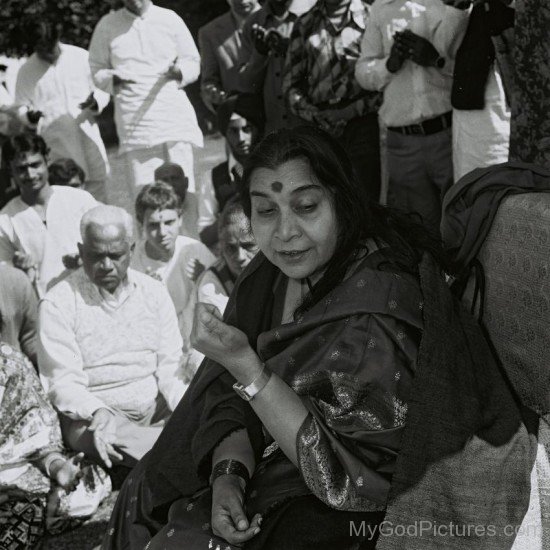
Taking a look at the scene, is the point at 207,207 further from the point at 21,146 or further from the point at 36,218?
the point at 21,146

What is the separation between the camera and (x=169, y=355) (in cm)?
439

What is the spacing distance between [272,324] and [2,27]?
3002 mm

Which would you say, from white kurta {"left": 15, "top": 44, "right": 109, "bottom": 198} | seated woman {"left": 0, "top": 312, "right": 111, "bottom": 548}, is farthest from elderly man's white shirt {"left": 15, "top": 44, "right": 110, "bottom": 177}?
seated woman {"left": 0, "top": 312, "right": 111, "bottom": 548}

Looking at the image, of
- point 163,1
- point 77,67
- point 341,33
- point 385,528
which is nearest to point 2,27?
point 77,67

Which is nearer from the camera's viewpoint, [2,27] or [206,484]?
[206,484]

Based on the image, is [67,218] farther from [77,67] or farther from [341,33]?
[341,33]

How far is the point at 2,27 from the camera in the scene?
4.68 metres

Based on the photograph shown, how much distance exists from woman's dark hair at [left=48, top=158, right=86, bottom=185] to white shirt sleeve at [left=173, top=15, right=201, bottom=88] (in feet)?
2.42

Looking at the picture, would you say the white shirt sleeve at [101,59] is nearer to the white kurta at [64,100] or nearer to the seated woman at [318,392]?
the white kurta at [64,100]

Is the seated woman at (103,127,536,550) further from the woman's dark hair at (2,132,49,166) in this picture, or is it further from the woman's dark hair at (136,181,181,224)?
the woman's dark hair at (2,132,49,166)

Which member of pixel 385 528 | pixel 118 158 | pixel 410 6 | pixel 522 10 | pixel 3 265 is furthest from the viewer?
pixel 118 158

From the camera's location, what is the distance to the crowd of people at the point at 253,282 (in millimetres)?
2012

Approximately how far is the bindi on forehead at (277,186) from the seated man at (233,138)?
2553 millimetres

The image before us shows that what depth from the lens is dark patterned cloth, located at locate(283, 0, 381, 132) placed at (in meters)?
4.52
